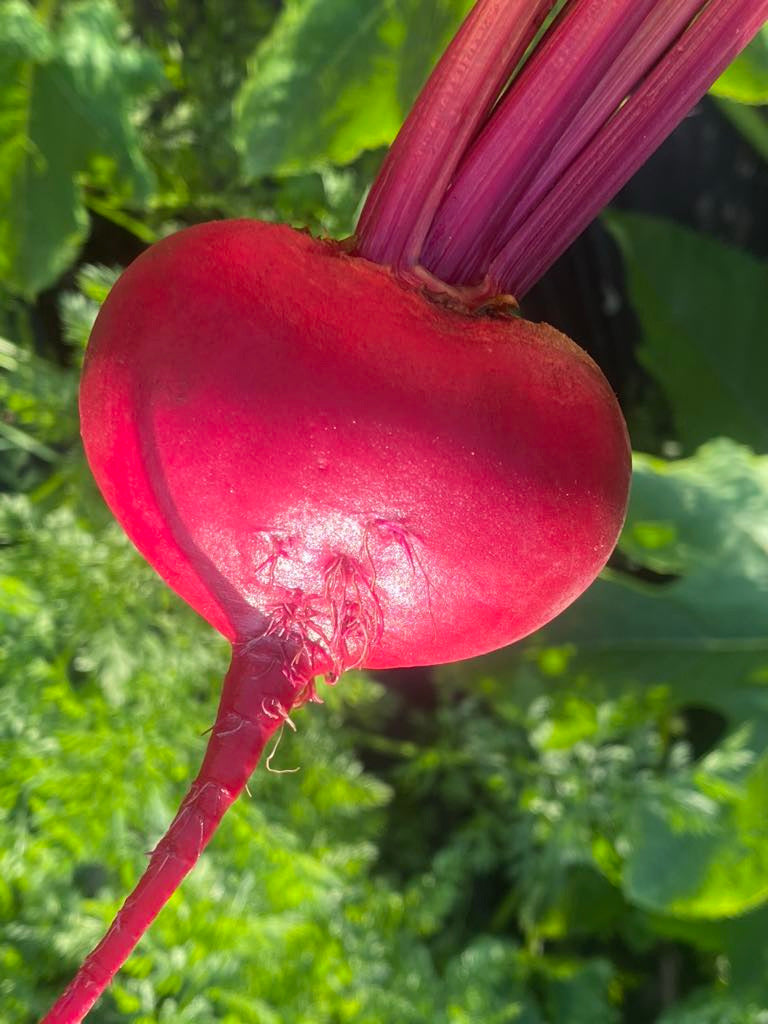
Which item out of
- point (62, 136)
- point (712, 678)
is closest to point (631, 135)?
point (62, 136)

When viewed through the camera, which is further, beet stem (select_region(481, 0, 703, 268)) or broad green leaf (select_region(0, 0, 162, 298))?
broad green leaf (select_region(0, 0, 162, 298))

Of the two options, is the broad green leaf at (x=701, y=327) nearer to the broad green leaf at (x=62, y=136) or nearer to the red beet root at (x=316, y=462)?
the broad green leaf at (x=62, y=136)

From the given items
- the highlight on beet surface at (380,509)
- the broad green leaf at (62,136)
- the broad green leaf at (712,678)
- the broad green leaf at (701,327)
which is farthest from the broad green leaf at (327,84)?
the broad green leaf at (701,327)

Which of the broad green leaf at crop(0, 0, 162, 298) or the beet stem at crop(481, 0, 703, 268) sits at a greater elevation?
the beet stem at crop(481, 0, 703, 268)

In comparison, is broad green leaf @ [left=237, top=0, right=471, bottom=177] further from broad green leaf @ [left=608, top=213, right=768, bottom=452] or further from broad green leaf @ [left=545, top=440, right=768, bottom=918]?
broad green leaf @ [left=608, top=213, right=768, bottom=452]

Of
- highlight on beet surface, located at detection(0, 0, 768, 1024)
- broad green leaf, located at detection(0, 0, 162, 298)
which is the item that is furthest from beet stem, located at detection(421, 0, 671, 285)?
broad green leaf, located at detection(0, 0, 162, 298)

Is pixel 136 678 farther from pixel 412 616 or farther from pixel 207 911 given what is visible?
pixel 412 616

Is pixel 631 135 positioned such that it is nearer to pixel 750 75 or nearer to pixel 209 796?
pixel 750 75
